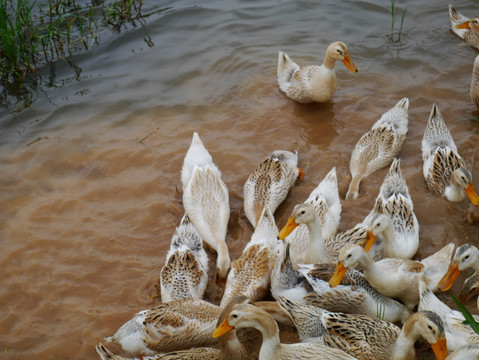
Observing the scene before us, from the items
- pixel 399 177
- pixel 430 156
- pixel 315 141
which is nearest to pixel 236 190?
pixel 315 141

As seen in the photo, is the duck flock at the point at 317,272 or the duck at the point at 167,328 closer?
the duck flock at the point at 317,272

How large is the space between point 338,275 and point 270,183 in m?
1.77

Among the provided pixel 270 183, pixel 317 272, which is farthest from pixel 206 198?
pixel 317 272

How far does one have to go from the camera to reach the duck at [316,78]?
7.17m

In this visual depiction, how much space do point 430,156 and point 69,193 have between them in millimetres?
4400

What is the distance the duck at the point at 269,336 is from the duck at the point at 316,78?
419cm

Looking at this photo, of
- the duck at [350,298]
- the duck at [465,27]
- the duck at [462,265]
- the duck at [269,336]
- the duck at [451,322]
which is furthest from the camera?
the duck at [465,27]

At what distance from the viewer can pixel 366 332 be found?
13.8 ft

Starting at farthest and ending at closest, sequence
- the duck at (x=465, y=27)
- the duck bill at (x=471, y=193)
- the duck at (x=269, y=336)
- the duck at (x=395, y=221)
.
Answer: the duck at (x=465, y=27) → the duck bill at (x=471, y=193) → the duck at (x=395, y=221) → the duck at (x=269, y=336)

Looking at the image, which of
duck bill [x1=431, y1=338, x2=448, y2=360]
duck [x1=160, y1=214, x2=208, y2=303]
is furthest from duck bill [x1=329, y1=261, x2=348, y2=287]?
duck [x1=160, y1=214, x2=208, y2=303]

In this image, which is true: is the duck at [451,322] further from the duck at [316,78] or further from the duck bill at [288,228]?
the duck at [316,78]

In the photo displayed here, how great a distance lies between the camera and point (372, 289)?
4.81 meters

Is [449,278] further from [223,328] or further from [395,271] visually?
[223,328]

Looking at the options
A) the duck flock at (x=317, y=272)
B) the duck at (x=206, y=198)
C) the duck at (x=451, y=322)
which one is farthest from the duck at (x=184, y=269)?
the duck at (x=451, y=322)
